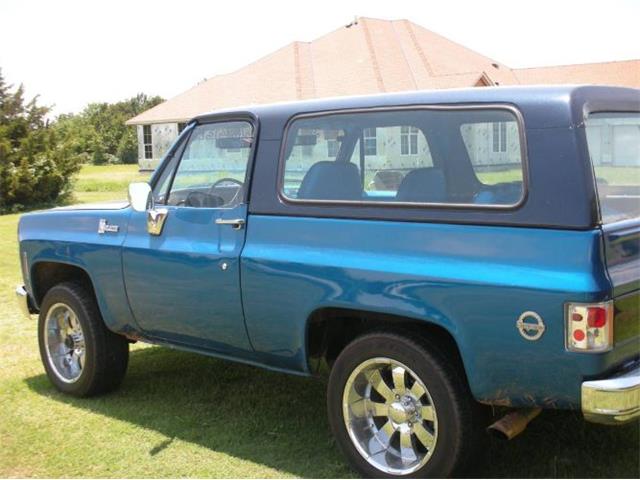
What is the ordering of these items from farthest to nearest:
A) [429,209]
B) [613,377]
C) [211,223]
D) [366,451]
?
[211,223] < [366,451] < [429,209] < [613,377]

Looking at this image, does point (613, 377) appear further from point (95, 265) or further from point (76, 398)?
point (76, 398)

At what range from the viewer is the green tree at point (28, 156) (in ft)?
71.5

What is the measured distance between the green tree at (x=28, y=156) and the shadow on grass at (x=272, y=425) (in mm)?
17393

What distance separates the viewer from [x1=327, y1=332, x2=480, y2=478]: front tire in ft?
11.4

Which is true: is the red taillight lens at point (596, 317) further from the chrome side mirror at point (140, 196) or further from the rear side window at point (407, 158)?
the chrome side mirror at point (140, 196)

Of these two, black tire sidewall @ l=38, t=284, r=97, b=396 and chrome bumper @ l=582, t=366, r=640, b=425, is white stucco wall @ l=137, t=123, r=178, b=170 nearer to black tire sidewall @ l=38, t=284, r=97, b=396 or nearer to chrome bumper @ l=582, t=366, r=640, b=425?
black tire sidewall @ l=38, t=284, r=97, b=396

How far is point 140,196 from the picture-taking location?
190 inches

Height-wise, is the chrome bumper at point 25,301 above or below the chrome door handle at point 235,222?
below

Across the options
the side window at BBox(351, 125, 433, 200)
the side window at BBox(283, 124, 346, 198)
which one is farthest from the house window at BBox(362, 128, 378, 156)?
the side window at BBox(283, 124, 346, 198)

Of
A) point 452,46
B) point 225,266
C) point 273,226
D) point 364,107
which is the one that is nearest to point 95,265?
point 225,266

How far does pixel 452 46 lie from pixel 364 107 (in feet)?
124

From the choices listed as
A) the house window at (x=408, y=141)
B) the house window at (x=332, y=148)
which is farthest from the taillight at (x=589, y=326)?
the house window at (x=332, y=148)

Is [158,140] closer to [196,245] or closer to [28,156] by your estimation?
[28,156]

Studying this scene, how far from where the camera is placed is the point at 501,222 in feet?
11.0
